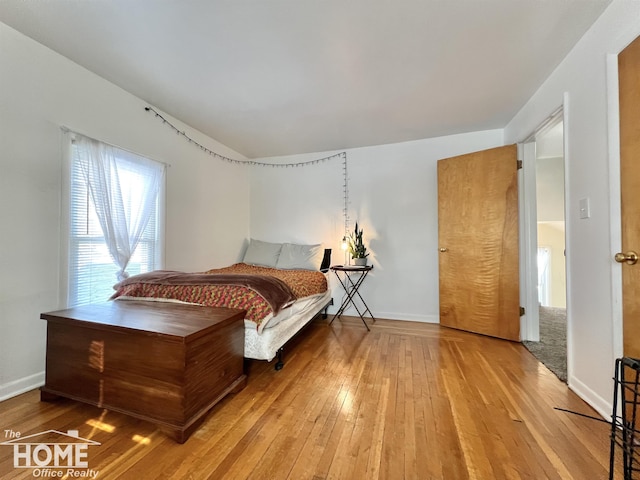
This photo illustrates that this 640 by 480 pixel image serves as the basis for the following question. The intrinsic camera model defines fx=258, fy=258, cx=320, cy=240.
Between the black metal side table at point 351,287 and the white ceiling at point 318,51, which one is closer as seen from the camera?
the white ceiling at point 318,51

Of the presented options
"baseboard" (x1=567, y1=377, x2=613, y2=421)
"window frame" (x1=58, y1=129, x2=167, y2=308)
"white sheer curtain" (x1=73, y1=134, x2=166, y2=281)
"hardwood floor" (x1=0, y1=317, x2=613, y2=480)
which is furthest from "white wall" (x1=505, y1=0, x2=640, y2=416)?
"window frame" (x1=58, y1=129, x2=167, y2=308)

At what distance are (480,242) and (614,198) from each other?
1442 millimetres

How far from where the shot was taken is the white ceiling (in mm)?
1479

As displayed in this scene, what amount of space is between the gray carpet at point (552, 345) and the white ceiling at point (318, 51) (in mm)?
2310

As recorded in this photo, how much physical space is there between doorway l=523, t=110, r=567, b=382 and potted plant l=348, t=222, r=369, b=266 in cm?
172

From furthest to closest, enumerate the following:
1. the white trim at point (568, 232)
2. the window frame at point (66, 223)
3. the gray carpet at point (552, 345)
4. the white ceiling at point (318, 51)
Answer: the gray carpet at point (552, 345) < the window frame at point (66, 223) < the white trim at point (568, 232) < the white ceiling at point (318, 51)

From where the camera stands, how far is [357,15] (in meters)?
1.50

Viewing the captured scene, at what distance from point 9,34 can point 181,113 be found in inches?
45.8

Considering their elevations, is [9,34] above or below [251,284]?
above

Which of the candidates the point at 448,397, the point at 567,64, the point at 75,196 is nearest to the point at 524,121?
the point at 567,64

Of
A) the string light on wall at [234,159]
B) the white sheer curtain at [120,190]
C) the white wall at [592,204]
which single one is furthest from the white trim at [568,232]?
the white sheer curtain at [120,190]

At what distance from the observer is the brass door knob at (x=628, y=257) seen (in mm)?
1250

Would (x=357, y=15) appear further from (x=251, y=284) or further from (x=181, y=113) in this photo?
(x=181, y=113)

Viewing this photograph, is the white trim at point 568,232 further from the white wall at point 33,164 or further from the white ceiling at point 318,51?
the white wall at point 33,164
